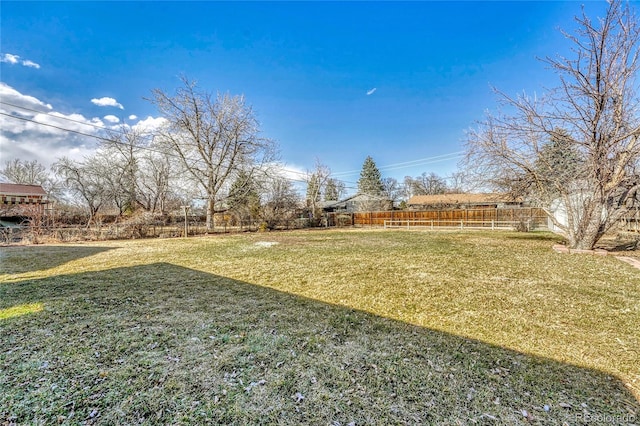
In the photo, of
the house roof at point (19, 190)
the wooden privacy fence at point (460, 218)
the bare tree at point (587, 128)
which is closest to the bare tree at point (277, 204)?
the wooden privacy fence at point (460, 218)

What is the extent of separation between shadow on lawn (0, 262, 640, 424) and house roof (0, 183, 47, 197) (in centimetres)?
2801

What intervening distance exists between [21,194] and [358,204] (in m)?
31.8

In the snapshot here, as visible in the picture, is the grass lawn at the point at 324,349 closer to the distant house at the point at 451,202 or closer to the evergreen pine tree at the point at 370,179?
the distant house at the point at 451,202

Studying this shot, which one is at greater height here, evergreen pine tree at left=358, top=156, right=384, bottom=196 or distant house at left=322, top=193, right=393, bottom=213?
evergreen pine tree at left=358, top=156, right=384, bottom=196

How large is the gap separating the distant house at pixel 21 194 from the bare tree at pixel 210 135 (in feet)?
41.6

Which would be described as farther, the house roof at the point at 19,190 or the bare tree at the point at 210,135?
the house roof at the point at 19,190

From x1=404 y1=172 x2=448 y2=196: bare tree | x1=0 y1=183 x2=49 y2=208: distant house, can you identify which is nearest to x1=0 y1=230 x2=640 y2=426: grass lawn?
x1=0 y1=183 x2=49 y2=208: distant house

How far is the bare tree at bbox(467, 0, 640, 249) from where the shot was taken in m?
6.33

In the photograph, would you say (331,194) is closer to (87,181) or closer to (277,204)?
(277,204)

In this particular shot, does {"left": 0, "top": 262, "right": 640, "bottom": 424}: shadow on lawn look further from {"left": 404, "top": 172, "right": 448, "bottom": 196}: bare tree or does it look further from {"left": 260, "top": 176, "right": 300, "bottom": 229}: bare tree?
{"left": 404, "top": 172, "right": 448, "bottom": 196}: bare tree

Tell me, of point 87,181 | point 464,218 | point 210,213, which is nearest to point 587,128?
point 464,218

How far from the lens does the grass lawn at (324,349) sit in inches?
65.3

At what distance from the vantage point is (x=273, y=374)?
2021 mm

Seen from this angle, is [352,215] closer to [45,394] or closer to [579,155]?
[579,155]
